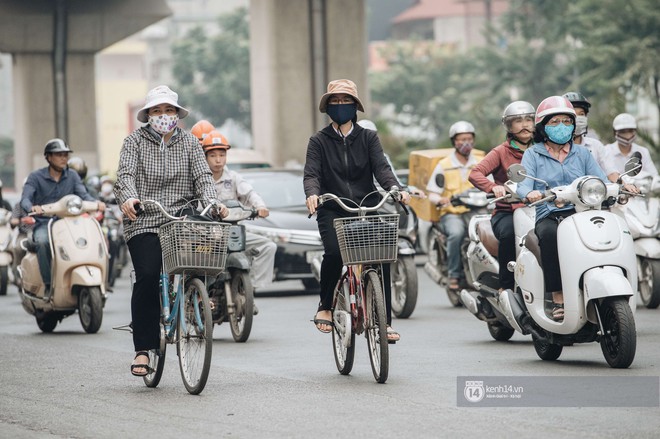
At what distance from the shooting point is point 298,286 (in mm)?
21328

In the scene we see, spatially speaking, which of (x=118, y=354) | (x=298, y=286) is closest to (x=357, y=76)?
(x=298, y=286)

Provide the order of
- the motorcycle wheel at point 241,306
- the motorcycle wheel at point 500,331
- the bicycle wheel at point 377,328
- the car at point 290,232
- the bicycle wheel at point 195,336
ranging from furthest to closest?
the car at point 290,232, the motorcycle wheel at point 241,306, the motorcycle wheel at point 500,331, the bicycle wheel at point 377,328, the bicycle wheel at point 195,336

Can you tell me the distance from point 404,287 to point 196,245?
20.1 ft

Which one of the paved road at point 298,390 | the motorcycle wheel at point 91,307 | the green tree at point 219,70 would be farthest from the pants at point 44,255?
the green tree at point 219,70

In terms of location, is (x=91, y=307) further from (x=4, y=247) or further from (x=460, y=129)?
(x=4, y=247)

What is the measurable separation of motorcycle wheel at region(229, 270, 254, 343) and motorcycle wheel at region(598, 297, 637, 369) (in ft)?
12.4

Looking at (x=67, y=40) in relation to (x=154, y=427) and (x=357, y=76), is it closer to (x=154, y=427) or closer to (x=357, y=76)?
(x=357, y=76)

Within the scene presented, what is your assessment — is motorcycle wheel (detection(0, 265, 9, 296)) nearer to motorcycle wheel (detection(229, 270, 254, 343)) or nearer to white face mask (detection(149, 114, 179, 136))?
motorcycle wheel (detection(229, 270, 254, 343))

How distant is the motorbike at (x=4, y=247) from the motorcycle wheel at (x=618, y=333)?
43.2ft

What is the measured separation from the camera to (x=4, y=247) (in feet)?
70.7

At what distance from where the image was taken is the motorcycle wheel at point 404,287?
14.9 m

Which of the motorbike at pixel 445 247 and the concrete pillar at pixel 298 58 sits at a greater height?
the concrete pillar at pixel 298 58

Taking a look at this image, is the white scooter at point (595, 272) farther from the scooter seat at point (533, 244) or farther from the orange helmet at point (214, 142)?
the orange helmet at point (214, 142)

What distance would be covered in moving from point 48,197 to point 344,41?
22346mm
